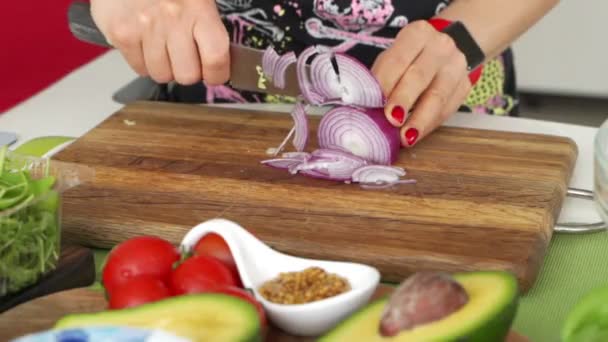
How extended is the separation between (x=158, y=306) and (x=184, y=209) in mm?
440

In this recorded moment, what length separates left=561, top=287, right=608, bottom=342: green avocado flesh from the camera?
0.73 meters

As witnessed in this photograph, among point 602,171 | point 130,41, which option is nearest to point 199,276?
point 602,171

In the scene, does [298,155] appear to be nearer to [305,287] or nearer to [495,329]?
[305,287]

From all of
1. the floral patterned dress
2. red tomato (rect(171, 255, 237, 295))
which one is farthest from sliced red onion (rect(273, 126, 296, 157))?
red tomato (rect(171, 255, 237, 295))

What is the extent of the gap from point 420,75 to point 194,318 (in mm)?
733

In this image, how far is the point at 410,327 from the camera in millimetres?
701

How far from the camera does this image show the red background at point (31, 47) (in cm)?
238

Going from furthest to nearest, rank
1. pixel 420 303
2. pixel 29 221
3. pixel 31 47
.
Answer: pixel 31 47 < pixel 29 221 < pixel 420 303

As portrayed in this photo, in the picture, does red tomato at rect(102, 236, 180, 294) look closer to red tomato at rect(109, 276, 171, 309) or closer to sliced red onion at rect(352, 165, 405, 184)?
red tomato at rect(109, 276, 171, 309)

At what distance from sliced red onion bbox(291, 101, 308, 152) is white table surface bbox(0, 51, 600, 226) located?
0.63ft

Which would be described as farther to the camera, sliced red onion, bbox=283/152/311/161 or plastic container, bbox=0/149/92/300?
sliced red onion, bbox=283/152/311/161

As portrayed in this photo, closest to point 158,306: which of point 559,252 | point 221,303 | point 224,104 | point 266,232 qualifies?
point 221,303

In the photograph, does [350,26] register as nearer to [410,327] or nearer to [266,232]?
[266,232]

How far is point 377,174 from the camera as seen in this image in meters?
1.25
